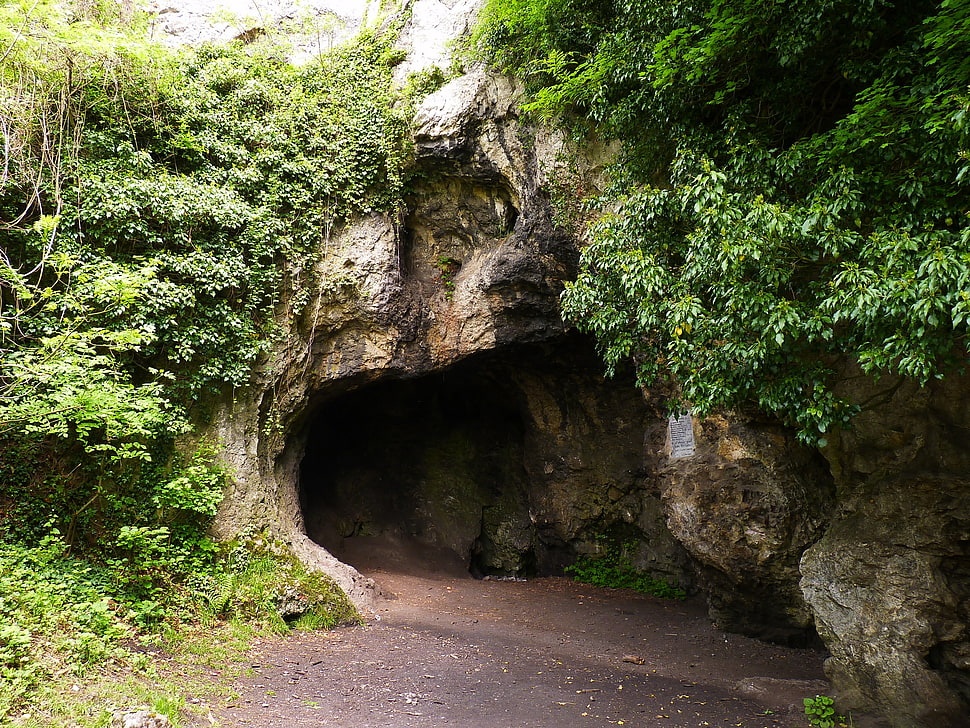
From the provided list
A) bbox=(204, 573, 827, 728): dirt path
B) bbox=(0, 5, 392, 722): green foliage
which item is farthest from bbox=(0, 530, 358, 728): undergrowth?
bbox=(204, 573, 827, 728): dirt path

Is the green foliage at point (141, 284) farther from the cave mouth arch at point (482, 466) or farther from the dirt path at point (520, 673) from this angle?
the cave mouth arch at point (482, 466)

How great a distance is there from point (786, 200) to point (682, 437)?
16.7 ft

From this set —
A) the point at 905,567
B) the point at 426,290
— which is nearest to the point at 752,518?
the point at 905,567

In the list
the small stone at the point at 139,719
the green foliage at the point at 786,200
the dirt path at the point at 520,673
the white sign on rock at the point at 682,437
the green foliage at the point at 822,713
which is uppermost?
the green foliage at the point at 786,200

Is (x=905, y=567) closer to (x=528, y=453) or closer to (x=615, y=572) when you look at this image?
(x=615, y=572)

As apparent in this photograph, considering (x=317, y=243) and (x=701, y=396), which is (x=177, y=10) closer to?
(x=317, y=243)

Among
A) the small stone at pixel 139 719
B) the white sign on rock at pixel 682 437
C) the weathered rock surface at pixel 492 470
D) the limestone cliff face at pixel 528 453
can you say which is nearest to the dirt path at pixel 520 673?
the small stone at pixel 139 719

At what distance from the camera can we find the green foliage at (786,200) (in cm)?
397

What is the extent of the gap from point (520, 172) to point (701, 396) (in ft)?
18.4

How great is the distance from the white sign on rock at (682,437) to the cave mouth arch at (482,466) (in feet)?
7.43

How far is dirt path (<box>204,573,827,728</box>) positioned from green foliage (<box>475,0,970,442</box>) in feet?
10.2

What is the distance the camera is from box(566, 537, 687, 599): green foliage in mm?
11406

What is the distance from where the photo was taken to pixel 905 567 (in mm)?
5660

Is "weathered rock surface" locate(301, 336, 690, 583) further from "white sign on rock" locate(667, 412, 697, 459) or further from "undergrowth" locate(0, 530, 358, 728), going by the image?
"undergrowth" locate(0, 530, 358, 728)
